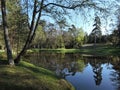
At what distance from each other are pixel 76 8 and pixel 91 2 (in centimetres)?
110

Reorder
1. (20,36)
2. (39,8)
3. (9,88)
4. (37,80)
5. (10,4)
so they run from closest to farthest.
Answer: (9,88) < (37,80) < (39,8) < (10,4) < (20,36)

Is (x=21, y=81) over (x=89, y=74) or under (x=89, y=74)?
over

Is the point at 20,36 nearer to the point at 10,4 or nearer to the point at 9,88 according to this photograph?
the point at 10,4

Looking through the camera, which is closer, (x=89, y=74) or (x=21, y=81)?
(x=21, y=81)

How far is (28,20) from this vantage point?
734 inches

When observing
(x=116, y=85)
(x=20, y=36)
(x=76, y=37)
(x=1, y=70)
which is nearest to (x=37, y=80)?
(x=1, y=70)

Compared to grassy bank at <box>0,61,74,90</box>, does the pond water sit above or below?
below

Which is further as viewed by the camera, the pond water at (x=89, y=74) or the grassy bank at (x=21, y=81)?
the pond water at (x=89, y=74)

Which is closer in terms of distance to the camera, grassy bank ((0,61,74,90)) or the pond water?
grassy bank ((0,61,74,90))

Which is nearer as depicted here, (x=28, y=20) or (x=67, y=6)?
(x=67, y=6)

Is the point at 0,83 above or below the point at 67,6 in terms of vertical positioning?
below

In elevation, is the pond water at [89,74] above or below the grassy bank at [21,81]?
below

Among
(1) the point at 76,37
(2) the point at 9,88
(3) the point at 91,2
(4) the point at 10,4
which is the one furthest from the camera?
(1) the point at 76,37

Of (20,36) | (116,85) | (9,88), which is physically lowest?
(116,85)
